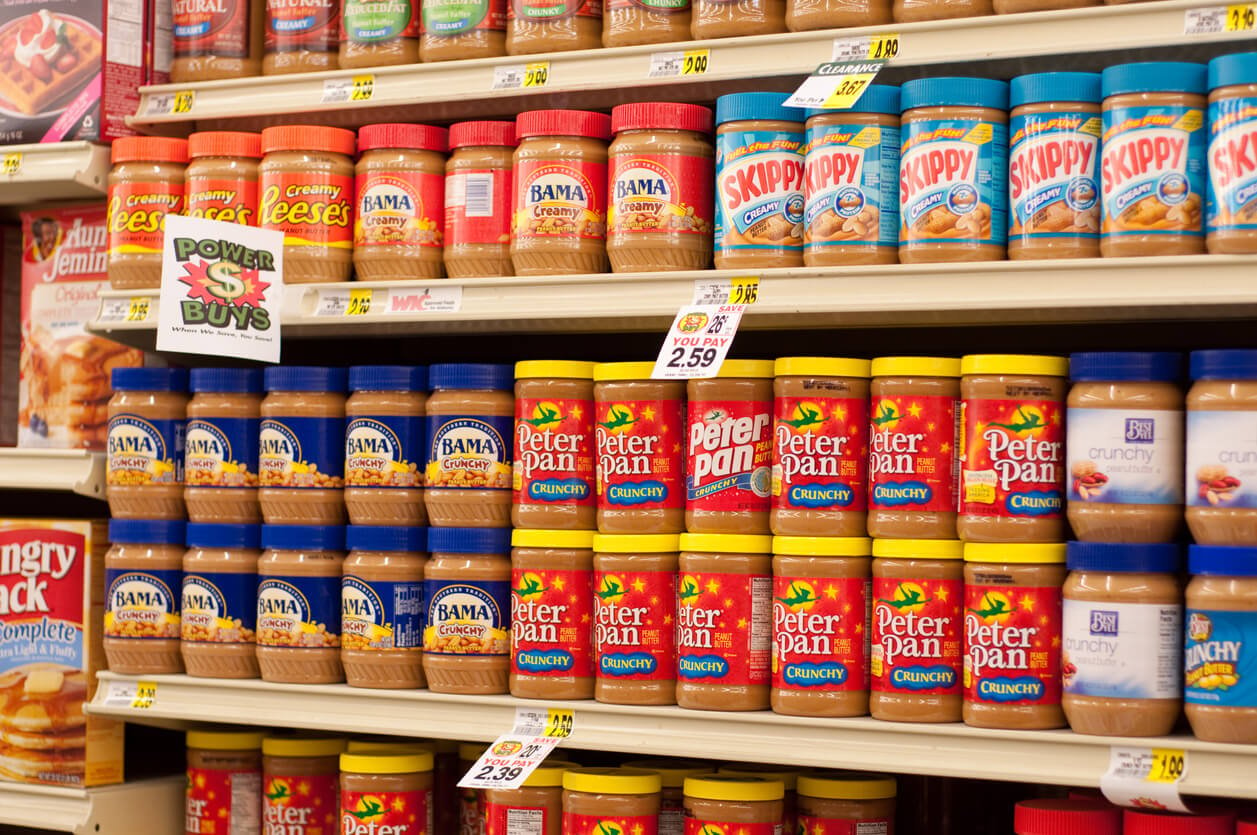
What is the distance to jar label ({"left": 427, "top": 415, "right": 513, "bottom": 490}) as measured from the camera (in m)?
2.19

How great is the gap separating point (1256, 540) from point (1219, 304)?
0.29m

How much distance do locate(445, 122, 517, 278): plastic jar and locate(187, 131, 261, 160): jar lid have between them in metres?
0.38

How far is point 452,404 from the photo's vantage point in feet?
7.25

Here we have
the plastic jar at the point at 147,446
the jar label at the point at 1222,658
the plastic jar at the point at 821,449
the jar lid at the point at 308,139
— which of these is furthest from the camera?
the plastic jar at the point at 147,446

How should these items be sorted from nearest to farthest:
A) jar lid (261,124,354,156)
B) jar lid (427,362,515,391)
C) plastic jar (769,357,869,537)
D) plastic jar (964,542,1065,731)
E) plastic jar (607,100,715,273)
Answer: plastic jar (964,542,1065,731), plastic jar (769,357,869,537), plastic jar (607,100,715,273), jar lid (427,362,515,391), jar lid (261,124,354,156)

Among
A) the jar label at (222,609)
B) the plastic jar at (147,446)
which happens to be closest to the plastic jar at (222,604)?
the jar label at (222,609)

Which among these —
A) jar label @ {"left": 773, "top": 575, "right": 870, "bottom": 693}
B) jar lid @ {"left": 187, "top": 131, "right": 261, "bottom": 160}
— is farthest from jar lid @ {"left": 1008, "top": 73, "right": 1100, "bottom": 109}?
jar lid @ {"left": 187, "top": 131, "right": 261, "bottom": 160}

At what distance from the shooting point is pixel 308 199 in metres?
2.30

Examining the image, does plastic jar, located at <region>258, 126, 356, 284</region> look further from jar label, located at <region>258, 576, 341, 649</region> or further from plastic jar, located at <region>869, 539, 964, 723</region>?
plastic jar, located at <region>869, 539, 964, 723</region>

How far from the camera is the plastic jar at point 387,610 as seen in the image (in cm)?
223

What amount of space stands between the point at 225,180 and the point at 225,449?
1.42 ft

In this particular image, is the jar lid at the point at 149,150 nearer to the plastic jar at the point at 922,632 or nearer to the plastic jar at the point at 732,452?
the plastic jar at the point at 732,452

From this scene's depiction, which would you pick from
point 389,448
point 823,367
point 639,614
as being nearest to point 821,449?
point 823,367

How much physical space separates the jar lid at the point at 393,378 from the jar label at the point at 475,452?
0.30 feet
